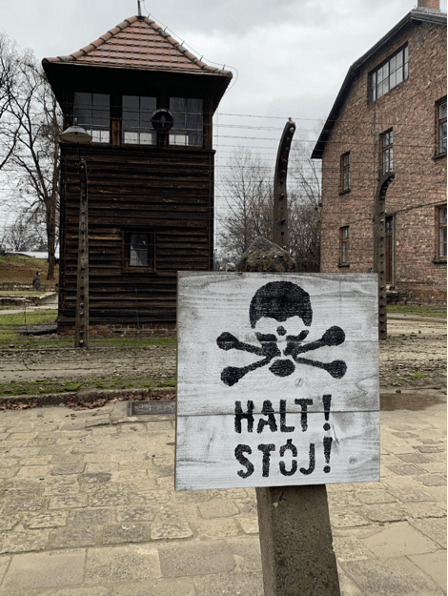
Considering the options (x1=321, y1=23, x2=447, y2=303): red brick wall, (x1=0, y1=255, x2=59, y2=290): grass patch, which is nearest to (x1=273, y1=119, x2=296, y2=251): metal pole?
(x1=321, y1=23, x2=447, y2=303): red brick wall

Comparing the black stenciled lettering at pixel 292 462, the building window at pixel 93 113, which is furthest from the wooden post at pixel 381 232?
the black stenciled lettering at pixel 292 462

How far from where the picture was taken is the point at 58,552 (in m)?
2.64

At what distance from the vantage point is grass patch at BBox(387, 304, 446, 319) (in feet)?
54.6

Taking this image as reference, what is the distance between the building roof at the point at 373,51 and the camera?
18203mm

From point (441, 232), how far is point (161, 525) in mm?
17371

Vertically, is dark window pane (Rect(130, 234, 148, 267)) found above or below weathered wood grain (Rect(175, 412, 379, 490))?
above

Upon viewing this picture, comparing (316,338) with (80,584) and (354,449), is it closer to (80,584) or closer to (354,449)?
(354,449)

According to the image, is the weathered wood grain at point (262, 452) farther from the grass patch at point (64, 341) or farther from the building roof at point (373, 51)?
the building roof at point (373, 51)

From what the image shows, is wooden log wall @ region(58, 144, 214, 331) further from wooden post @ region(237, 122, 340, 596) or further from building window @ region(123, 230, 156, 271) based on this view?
wooden post @ region(237, 122, 340, 596)

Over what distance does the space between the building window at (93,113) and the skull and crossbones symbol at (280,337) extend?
12.3m

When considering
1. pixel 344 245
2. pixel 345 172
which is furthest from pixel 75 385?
pixel 345 172

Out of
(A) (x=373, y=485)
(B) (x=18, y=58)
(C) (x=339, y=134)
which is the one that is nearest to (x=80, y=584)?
(A) (x=373, y=485)

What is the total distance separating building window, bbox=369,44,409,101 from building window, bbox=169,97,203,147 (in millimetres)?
10567

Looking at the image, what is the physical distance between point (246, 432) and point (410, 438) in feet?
11.0
